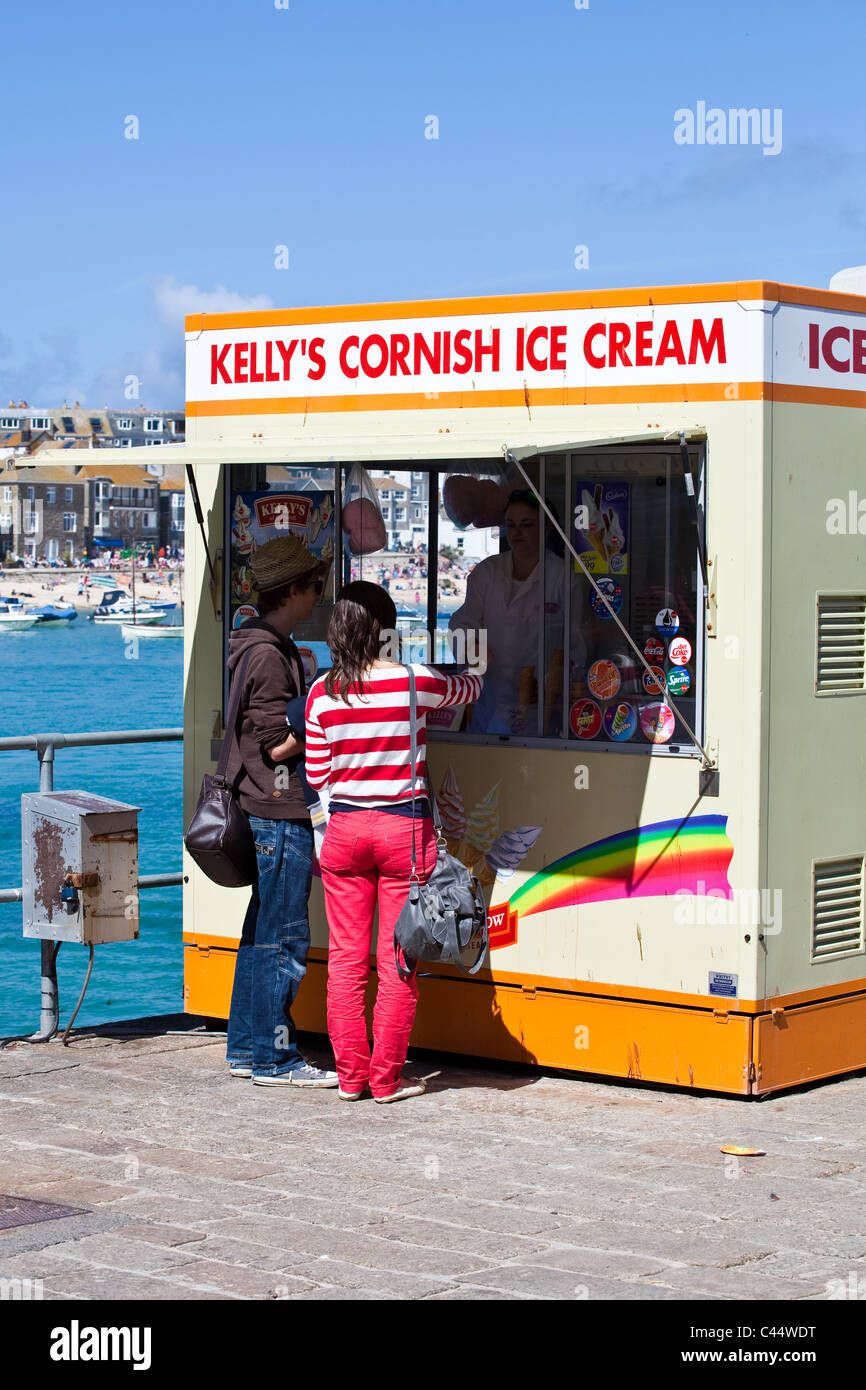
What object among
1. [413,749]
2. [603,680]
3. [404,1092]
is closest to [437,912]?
[413,749]

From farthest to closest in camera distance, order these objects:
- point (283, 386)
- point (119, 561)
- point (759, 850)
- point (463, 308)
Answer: point (119, 561)
point (283, 386)
point (463, 308)
point (759, 850)

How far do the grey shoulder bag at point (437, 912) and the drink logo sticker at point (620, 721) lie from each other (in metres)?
0.85

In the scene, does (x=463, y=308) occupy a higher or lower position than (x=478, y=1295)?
higher

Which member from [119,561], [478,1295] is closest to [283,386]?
[478,1295]

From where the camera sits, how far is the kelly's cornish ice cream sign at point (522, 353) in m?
6.82

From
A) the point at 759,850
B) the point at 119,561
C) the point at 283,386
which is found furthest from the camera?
the point at 119,561

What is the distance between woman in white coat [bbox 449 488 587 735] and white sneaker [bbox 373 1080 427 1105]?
1396 mm

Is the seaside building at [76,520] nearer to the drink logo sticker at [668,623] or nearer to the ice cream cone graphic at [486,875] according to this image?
the ice cream cone graphic at [486,875]

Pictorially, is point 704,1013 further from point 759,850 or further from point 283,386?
point 283,386

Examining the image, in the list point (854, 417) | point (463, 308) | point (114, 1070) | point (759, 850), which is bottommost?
point (114, 1070)

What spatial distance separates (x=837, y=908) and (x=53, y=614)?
437 feet

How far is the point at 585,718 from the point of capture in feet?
24.0

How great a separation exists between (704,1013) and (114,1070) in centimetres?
234
